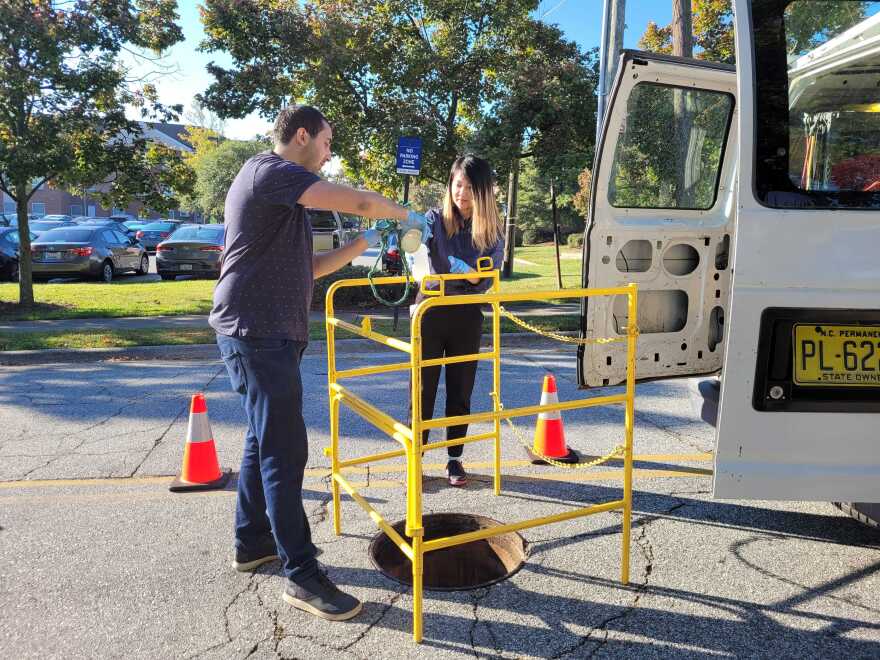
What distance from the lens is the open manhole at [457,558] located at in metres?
3.32

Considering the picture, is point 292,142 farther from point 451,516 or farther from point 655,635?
point 655,635

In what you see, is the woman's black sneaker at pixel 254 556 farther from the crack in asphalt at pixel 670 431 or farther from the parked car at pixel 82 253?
the parked car at pixel 82 253

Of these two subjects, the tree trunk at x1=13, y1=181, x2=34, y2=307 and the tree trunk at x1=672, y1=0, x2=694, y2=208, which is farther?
the tree trunk at x1=13, y1=181, x2=34, y2=307

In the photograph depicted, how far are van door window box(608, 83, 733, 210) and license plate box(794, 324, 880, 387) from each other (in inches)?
54.2

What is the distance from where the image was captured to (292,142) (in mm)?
2934

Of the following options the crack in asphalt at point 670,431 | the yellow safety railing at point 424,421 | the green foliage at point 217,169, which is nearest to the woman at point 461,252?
the yellow safety railing at point 424,421

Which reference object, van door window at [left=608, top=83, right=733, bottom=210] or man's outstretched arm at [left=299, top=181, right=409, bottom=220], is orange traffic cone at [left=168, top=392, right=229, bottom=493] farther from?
van door window at [left=608, top=83, right=733, bottom=210]

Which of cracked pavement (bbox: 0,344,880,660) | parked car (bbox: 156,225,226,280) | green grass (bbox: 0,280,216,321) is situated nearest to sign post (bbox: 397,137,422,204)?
green grass (bbox: 0,280,216,321)

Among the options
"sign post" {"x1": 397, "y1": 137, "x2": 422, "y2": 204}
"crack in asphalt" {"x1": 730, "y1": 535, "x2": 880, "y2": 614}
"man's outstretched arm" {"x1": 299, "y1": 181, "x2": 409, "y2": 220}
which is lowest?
"crack in asphalt" {"x1": 730, "y1": 535, "x2": 880, "y2": 614}

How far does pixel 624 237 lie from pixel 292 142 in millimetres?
1879

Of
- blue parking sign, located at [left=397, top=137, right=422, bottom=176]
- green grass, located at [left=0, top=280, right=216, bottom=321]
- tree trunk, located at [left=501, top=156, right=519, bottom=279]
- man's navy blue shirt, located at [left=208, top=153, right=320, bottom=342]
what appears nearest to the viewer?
man's navy blue shirt, located at [left=208, top=153, right=320, bottom=342]

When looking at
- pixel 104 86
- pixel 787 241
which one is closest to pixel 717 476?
pixel 787 241

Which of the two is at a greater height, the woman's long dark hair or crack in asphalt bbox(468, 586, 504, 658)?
the woman's long dark hair

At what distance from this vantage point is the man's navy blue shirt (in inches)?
112
